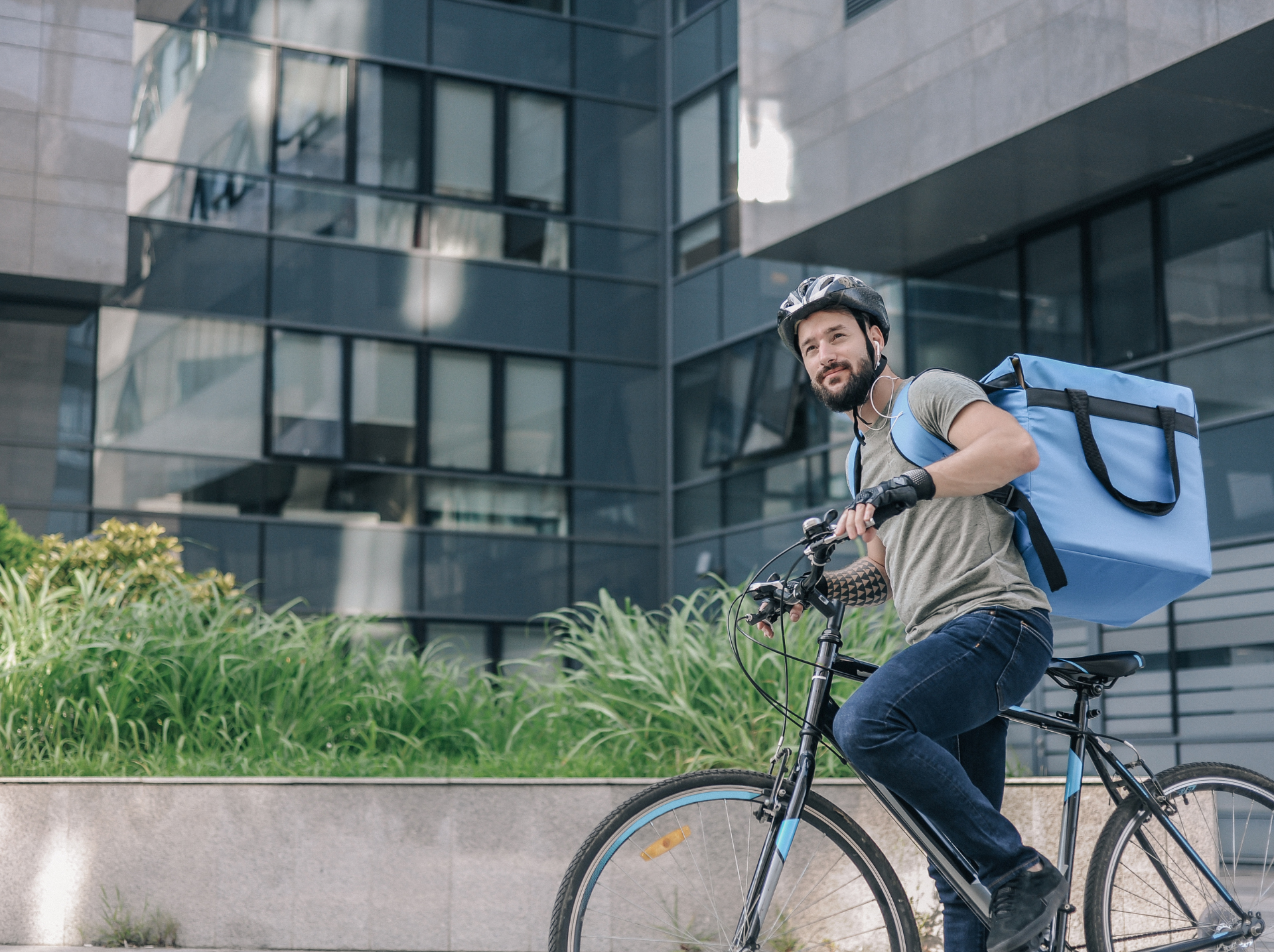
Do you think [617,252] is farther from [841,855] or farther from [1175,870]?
[841,855]

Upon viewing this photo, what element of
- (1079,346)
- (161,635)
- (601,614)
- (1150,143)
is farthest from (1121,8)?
(161,635)

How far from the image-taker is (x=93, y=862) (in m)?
5.54

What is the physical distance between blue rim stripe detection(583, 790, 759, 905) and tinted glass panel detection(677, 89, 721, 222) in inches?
588

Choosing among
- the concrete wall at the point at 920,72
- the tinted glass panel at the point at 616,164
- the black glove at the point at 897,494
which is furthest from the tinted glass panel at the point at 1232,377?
the tinted glass panel at the point at 616,164

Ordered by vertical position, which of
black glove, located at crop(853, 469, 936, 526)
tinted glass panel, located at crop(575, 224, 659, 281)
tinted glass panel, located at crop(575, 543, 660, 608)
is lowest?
black glove, located at crop(853, 469, 936, 526)

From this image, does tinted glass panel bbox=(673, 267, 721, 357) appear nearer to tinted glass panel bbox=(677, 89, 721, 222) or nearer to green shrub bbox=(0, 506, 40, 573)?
tinted glass panel bbox=(677, 89, 721, 222)

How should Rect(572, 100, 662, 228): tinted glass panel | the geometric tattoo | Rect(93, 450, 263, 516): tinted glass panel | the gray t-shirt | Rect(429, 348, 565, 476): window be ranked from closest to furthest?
the gray t-shirt → the geometric tattoo → Rect(93, 450, 263, 516): tinted glass panel → Rect(429, 348, 565, 476): window → Rect(572, 100, 662, 228): tinted glass panel

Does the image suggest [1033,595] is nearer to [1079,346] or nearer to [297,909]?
[297,909]

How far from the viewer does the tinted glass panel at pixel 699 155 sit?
17.6 metres

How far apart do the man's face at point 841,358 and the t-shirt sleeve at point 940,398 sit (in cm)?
17

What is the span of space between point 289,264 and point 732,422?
569cm

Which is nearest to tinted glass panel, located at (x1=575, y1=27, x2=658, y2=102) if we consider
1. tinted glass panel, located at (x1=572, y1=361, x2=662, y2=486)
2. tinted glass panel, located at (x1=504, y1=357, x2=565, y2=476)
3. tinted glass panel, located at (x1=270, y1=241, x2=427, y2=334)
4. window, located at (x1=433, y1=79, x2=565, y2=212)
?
window, located at (x1=433, y1=79, x2=565, y2=212)

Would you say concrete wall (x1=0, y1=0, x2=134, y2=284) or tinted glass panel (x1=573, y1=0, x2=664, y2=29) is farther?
tinted glass panel (x1=573, y1=0, x2=664, y2=29)

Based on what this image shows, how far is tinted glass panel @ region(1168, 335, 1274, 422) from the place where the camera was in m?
10.6
